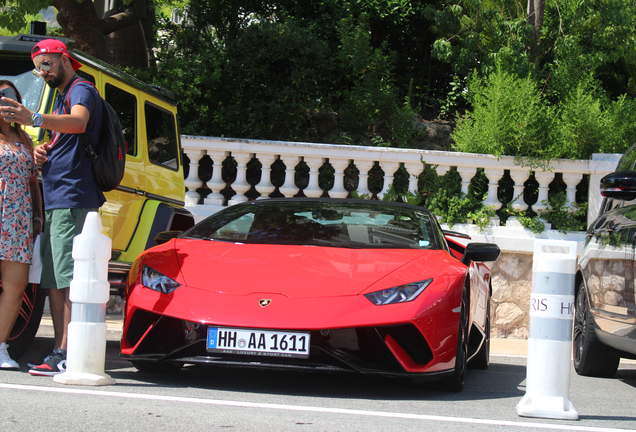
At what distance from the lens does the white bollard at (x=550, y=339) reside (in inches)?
149

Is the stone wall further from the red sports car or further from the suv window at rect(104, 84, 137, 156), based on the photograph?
the suv window at rect(104, 84, 137, 156)

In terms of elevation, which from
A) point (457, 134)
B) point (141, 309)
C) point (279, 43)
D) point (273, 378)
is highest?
point (279, 43)

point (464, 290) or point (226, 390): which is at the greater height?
point (464, 290)

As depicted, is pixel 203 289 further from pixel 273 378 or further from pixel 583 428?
pixel 583 428

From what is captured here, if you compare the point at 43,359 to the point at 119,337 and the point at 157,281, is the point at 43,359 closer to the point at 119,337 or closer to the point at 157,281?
the point at 157,281

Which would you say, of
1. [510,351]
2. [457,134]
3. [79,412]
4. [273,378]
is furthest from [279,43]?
[79,412]

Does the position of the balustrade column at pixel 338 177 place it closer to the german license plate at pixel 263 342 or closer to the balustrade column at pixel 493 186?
the balustrade column at pixel 493 186

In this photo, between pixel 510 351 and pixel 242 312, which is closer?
pixel 242 312

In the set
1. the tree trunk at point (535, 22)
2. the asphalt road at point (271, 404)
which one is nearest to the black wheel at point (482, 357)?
the asphalt road at point (271, 404)

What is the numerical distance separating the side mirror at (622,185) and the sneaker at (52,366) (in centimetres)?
376

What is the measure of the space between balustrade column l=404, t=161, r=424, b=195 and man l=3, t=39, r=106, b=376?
4.73 meters

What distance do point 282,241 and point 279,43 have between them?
5667mm

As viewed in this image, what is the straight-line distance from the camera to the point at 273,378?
4.77 metres

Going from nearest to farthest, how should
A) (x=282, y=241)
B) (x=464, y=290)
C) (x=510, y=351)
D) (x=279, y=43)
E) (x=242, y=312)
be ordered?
(x=242, y=312) → (x=464, y=290) → (x=282, y=241) → (x=510, y=351) → (x=279, y=43)
